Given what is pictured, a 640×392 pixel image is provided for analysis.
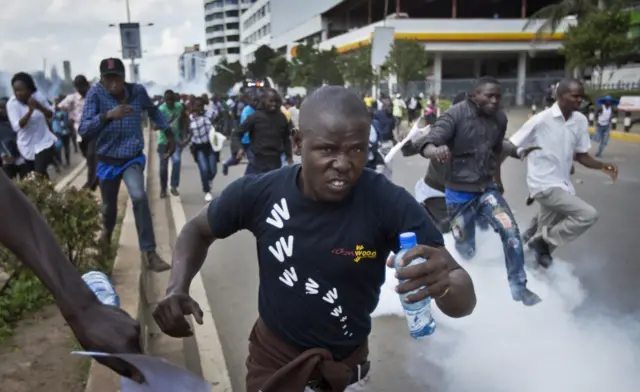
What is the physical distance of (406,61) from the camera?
34.9 meters

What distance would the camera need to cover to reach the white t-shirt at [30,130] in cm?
861

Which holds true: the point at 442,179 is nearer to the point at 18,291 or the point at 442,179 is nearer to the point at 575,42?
the point at 18,291

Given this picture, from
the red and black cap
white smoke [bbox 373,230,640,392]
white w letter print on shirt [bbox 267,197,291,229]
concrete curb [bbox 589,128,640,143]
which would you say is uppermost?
the red and black cap

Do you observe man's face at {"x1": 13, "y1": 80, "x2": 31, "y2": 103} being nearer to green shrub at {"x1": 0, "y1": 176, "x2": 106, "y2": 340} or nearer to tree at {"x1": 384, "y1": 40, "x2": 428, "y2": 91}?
green shrub at {"x1": 0, "y1": 176, "x2": 106, "y2": 340}

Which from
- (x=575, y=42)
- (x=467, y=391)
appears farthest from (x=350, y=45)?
(x=467, y=391)

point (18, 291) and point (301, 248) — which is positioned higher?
point (301, 248)

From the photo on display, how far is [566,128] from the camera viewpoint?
214 inches

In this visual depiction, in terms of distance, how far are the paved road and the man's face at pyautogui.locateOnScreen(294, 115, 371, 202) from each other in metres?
2.09

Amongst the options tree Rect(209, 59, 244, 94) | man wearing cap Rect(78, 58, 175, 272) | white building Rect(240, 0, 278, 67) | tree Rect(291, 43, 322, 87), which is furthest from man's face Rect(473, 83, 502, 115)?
white building Rect(240, 0, 278, 67)

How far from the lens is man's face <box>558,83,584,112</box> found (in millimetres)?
5332

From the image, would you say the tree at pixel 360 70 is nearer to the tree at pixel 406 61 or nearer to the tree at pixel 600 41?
the tree at pixel 406 61

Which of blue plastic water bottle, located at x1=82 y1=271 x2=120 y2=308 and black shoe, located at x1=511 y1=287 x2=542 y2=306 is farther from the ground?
blue plastic water bottle, located at x1=82 y1=271 x2=120 y2=308

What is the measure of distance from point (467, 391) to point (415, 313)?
1.73 meters

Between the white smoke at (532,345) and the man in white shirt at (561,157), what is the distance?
0.53 m
